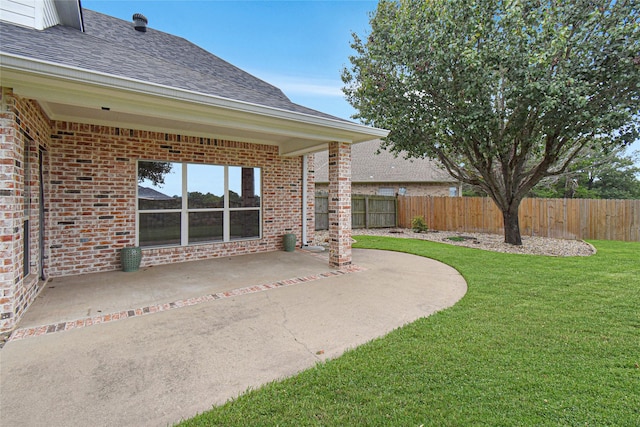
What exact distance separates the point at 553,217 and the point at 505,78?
6.79 metres

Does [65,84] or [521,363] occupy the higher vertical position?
[65,84]

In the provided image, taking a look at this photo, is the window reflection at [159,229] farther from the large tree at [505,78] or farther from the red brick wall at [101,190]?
the large tree at [505,78]

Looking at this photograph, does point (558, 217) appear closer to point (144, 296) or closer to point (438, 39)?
point (438, 39)

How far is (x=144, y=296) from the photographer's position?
4.65 m

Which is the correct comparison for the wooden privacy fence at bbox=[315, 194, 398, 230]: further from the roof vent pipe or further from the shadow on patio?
the roof vent pipe

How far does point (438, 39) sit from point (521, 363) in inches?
312

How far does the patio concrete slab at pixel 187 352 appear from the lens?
89.7 inches

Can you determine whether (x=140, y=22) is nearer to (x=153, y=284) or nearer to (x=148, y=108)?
(x=148, y=108)

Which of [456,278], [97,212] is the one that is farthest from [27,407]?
[456,278]

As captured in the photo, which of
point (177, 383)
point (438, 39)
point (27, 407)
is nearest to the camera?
point (27, 407)

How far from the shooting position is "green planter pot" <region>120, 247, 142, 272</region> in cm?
600

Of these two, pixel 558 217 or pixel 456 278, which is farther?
pixel 558 217

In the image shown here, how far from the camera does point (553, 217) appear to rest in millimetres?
12055

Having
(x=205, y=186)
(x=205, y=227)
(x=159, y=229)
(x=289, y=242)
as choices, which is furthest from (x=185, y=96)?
(x=289, y=242)
